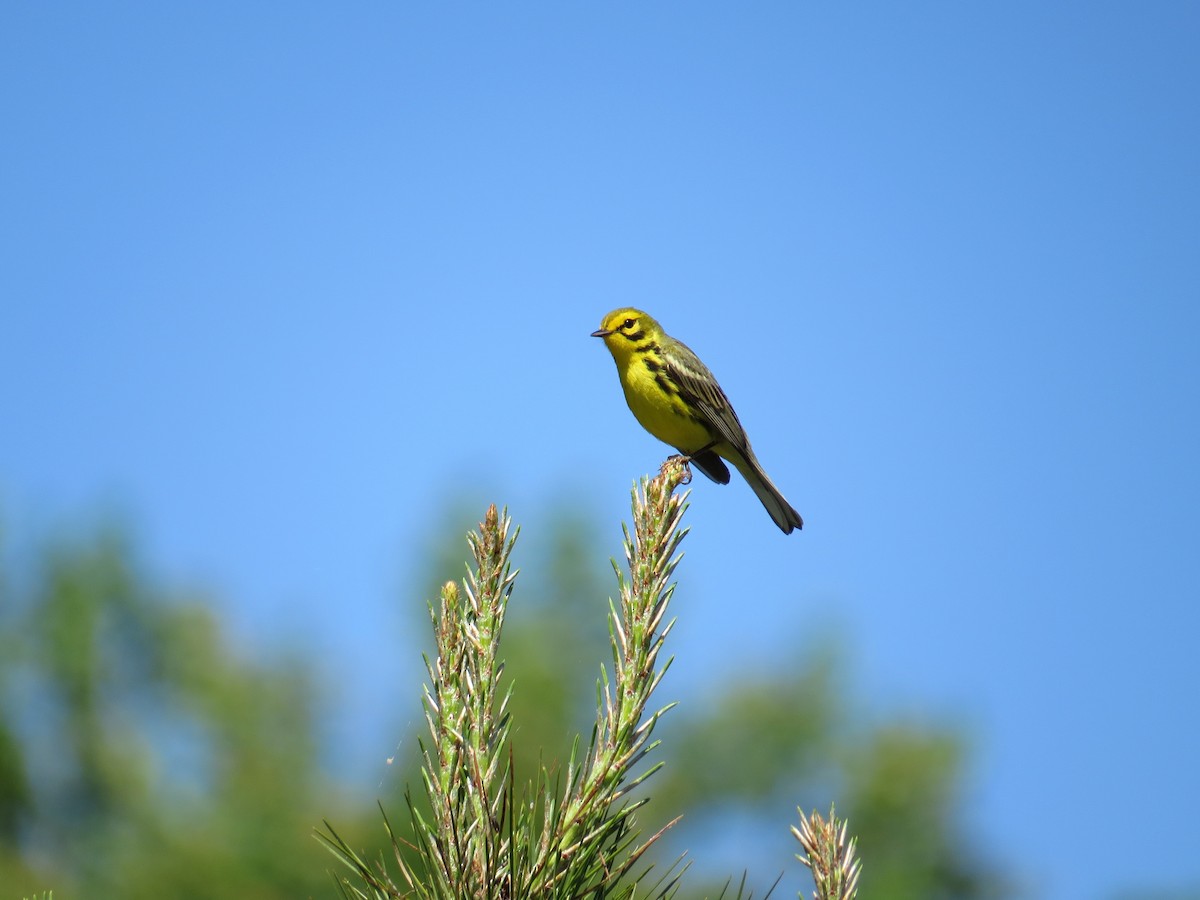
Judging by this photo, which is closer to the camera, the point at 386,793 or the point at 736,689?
the point at 386,793

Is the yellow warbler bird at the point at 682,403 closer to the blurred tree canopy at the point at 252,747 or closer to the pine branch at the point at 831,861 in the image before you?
the pine branch at the point at 831,861

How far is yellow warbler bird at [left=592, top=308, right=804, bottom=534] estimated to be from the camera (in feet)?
28.7

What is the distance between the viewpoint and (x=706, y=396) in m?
8.85

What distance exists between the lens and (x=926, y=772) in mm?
32156

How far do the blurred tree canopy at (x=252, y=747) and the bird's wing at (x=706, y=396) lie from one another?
16.5m

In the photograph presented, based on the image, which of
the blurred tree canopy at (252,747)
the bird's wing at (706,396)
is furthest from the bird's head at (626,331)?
the blurred tree canopy at (252,747)

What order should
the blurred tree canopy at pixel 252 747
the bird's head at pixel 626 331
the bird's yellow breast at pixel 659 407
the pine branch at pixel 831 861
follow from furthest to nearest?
the blurred tree canopy at pixel 252 747 → the bird's head at pixel 626 331 → the bird's yellow breast at pixel 659 407 → the pine branch at pixel 831 861

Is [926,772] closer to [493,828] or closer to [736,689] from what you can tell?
[736,689]

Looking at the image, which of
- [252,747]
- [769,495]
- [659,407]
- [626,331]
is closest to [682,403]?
[659,407]

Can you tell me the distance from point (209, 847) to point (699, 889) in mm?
11452

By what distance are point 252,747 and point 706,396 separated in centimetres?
2582

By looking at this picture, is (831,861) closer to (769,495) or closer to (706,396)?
(706,396)

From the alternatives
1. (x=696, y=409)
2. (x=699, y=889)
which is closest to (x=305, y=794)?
(x=699, y=889)

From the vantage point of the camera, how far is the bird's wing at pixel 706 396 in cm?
877
